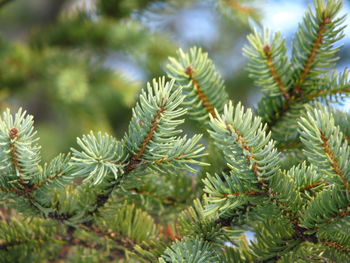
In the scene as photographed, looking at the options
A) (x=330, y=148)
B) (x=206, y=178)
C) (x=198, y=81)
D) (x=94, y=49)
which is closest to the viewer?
(x=330, y=148)

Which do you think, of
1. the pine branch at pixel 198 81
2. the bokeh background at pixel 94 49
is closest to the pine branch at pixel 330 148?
the pine branch at pixel 198 81

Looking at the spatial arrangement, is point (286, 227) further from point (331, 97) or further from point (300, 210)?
point (331, 97)

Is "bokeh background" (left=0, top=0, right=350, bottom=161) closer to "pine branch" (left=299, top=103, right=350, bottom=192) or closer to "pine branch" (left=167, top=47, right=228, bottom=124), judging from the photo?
"pine branch" (left=167, top=47, right=228, bottom=124)

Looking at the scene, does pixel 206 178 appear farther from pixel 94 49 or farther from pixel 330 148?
pixel 94 49

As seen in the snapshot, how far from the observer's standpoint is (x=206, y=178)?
1.91 ft

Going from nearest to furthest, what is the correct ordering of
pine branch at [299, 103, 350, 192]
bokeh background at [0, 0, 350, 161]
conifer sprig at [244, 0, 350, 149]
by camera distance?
pine branch at [299, 103, 350, 192]
conifer sprig at [244, 0, 350, 149]
bokeh background at [0, 0, 350, 161]

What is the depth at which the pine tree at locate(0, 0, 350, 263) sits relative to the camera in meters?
0.51

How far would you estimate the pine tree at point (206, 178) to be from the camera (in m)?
0.51

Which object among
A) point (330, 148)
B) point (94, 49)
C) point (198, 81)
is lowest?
point (330, 148)

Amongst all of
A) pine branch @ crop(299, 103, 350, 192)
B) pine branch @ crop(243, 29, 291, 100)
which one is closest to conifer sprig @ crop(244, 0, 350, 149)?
pine branch @ crop(243, 29, 291, 100)

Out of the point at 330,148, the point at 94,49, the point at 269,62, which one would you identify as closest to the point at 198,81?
the point at 269,62

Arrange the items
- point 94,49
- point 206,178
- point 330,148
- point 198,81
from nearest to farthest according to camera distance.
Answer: point 330,148 < point 206,178 < point 198,81 < point 94,49

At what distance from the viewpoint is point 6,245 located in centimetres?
71

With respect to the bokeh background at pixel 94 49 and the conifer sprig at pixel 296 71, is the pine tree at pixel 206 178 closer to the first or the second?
the conifer sprig at pixel 296 71
